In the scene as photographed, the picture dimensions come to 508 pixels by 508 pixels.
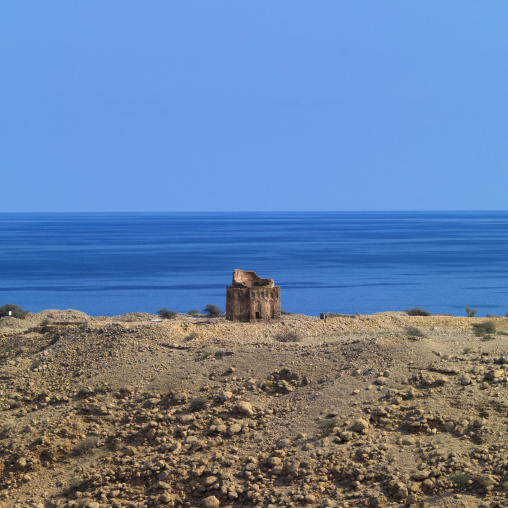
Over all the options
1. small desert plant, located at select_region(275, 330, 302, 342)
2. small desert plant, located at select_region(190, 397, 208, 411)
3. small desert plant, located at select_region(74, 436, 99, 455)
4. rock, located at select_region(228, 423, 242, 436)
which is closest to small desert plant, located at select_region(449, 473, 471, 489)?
rock, located at select_region(228, 423, 242, 436)

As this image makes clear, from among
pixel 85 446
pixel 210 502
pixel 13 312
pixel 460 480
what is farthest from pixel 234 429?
pixel 13 312

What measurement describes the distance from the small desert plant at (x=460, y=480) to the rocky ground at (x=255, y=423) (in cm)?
2

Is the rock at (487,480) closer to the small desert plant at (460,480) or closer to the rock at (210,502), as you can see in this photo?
the small desert plant at (460,480)

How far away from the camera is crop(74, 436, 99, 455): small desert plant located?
14513 mm

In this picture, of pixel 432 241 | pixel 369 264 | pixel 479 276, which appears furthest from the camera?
pixel 432 241

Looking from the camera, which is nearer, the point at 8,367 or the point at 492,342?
the point at 492,342

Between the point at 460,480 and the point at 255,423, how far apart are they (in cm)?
460

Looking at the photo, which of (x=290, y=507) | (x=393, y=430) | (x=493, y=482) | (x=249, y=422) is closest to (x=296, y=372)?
(x=249, y=422)

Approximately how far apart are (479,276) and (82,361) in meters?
73.1

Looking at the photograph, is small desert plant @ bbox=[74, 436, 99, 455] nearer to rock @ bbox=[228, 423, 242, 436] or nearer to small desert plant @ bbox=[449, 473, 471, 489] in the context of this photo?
rock @ bbox=[228, 423, 242, 436]

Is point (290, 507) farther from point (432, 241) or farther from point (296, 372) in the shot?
point (432, 241)

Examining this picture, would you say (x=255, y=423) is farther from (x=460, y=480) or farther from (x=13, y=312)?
(x=13, y=312)

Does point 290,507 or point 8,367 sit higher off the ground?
point 8,367

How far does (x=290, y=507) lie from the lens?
449 inches
